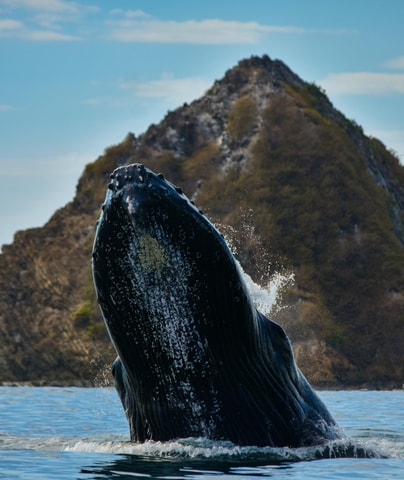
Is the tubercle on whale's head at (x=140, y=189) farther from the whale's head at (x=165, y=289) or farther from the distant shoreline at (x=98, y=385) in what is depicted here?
the distant shoreline at (x=98, y=385)

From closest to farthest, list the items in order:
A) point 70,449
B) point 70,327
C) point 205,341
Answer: point 205,341
point 70,449
point 70,327

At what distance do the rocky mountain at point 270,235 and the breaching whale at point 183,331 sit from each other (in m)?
66.0

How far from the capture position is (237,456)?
6.36 meters

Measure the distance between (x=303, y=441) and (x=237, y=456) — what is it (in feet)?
1.39

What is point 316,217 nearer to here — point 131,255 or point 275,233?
point 275,233

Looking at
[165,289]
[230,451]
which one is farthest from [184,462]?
[165,289]

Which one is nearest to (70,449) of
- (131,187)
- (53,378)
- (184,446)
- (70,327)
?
(184,446)

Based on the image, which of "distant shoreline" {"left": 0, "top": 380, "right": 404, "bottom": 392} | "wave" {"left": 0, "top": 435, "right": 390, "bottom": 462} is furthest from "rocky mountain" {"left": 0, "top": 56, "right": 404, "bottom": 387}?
"wave" {"left": 0, "top": 435, "right": 390, "bottom": 462}

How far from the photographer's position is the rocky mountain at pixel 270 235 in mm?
77562

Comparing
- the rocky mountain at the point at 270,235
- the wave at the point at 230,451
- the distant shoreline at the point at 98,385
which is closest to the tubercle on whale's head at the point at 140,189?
the wave at the point at 230,451

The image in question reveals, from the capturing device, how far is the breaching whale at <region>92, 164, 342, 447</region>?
545 cm

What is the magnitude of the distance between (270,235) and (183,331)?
78.1 metres

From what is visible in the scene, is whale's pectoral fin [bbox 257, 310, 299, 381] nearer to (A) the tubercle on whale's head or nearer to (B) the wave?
(B) the wave

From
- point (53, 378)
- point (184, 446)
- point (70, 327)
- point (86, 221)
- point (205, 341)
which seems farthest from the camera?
point (86, 221)
